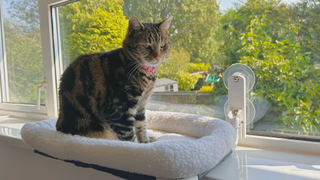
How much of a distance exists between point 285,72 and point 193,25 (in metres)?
0.51

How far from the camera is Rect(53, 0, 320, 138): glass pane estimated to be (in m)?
1.00

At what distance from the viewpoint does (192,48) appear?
1.26 meters

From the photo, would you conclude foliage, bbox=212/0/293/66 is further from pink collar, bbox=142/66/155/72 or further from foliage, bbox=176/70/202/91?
pink collar, bbox=142/66/155/72

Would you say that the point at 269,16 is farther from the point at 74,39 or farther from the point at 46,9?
the point at 46,9

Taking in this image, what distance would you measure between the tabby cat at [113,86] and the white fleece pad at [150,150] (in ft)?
0.32

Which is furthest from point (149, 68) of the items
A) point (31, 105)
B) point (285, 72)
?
point (31, 105)

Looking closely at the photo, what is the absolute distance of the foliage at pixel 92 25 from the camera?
1521mm

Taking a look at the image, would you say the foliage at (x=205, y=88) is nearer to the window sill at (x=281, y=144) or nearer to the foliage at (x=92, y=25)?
the window sill at (x=281, y=144)

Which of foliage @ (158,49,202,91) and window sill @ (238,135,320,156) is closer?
window sill @ (238,135,320,156)

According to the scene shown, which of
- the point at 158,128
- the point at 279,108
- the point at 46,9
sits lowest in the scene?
the point at 158,128

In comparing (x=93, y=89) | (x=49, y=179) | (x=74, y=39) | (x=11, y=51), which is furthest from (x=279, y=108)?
(x=11, y=51)

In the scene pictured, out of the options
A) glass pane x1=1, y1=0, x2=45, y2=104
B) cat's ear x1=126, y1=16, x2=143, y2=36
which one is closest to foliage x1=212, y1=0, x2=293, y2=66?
cat's ear x1=126, y1=16, x2=143, y2=36

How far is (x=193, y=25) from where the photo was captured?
48.5 inches

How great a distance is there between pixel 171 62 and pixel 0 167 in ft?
4.26
